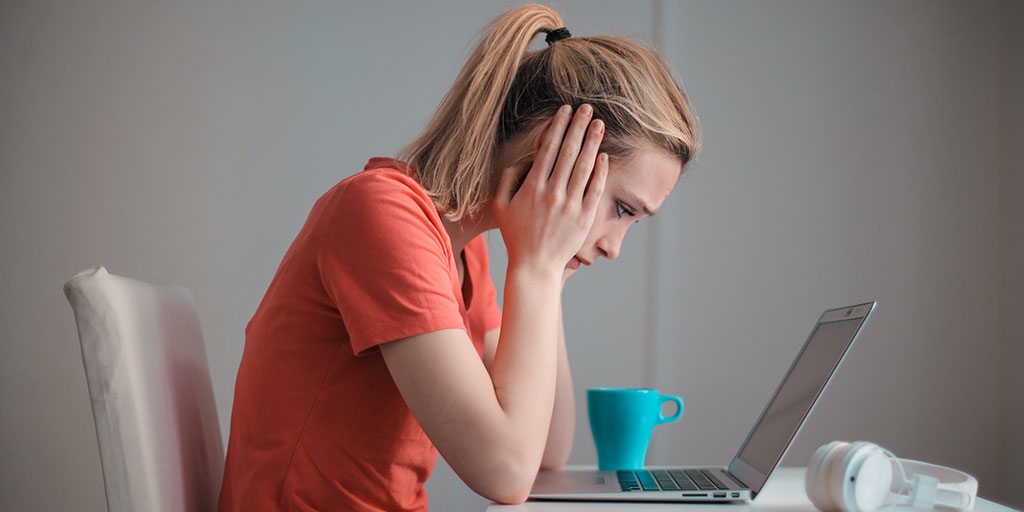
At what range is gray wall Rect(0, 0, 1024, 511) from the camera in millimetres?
1687

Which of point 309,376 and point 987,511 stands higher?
point 309,376

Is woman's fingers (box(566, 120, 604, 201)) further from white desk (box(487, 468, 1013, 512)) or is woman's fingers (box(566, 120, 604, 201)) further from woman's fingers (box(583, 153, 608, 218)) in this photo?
white desk (box(487, 468, 1013, 512))

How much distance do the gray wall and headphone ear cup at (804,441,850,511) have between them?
3.67 ft

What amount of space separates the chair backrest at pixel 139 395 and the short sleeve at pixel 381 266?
18cm

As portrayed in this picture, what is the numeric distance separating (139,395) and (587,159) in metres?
0.54

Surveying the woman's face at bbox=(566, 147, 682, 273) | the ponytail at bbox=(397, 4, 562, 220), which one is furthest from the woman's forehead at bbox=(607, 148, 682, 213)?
the ponytail at bbox=(397, 4, 562, 220)

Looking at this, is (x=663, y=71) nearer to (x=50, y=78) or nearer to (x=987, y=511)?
(x=987, y=511)

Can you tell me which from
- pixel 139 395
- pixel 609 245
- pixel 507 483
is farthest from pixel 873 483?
pixel 139 395

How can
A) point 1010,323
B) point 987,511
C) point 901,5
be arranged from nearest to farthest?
point 987,511 < point 1010,323 < point 901,5

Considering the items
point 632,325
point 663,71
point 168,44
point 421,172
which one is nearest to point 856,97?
point 632,325

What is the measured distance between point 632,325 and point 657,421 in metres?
0.82

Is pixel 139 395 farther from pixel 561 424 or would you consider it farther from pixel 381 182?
pixel 561 424

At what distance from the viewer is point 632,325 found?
181 cm

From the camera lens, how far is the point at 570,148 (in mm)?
904
